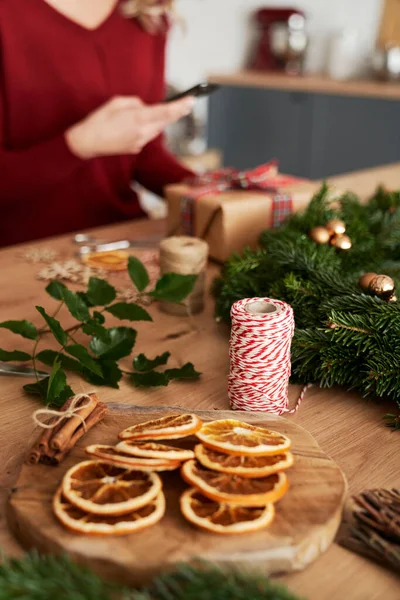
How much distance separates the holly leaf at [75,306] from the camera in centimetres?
88

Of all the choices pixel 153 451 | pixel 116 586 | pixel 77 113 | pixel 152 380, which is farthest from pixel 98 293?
pixel 77 113

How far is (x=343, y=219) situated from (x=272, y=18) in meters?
3.16

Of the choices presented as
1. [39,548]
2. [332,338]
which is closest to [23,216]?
[332,338]

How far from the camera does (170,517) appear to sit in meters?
0.58

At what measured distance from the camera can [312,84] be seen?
3.60 meters

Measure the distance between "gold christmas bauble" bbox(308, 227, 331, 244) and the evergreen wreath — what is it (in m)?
0.02

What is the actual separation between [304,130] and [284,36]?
63 centimetres

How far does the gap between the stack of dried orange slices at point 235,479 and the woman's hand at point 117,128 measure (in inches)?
35.9

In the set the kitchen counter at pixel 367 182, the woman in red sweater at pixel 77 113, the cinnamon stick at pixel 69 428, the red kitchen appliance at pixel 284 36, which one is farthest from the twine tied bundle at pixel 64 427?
the red kitchen appliance at pixel 284 36

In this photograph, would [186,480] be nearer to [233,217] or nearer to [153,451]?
[153,451]

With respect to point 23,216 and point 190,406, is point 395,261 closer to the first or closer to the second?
point 190,406

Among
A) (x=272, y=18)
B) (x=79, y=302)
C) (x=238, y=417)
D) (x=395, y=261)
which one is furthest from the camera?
(x=272, y=18)

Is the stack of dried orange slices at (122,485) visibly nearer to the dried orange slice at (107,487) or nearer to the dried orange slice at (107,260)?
the dried orange slice at (107,487)

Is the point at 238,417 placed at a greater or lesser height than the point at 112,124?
lesser
